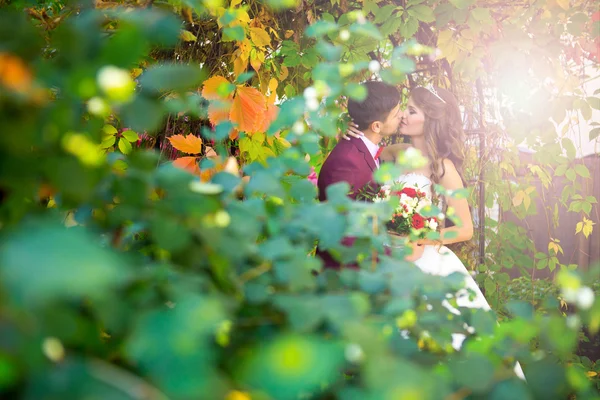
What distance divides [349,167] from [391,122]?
1.33 feet

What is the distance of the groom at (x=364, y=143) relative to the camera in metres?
2.41

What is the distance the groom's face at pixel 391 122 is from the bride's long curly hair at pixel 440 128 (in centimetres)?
14

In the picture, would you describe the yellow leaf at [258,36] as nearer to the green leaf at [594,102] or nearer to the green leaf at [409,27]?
the green leaf at [409,27]

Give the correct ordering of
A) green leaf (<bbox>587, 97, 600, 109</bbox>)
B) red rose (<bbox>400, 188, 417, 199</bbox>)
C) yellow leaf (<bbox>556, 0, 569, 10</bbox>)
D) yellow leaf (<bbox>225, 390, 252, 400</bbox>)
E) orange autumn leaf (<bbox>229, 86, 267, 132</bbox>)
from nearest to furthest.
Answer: yellow leaf (<bbox>225, 390, 252, 400</bbox>), orange autumn leaf (<bbox>229, 86, 267, 132</bbox>), yellow leaf (<bbox>556, 0, 569, 10</bbox>), green leaf (<bbox>587, 97, 600, 109</bbox>), red rose (<bbox>400, 188, 417, 199</bbox>)

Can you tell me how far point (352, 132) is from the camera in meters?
2.59

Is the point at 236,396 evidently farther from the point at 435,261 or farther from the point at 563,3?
the point at 435,261

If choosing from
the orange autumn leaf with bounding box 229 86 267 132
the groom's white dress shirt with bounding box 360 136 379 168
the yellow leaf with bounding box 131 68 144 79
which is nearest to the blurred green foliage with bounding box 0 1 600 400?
the orange autumn leaf with bounding box 229 86 267 132

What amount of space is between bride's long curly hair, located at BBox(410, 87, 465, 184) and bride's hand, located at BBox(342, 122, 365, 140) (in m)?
0.38

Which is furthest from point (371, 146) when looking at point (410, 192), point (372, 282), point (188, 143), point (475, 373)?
point (475, 373)

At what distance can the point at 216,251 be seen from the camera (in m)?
0.49

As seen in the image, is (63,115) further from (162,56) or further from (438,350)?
(162,56)

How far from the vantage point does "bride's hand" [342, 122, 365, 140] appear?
8.43 feet

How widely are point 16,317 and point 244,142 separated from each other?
64.7 inches

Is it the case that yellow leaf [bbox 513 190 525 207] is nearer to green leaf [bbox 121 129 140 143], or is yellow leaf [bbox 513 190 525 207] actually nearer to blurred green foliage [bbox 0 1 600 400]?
green leaf [bbox 121 129 140 143]
